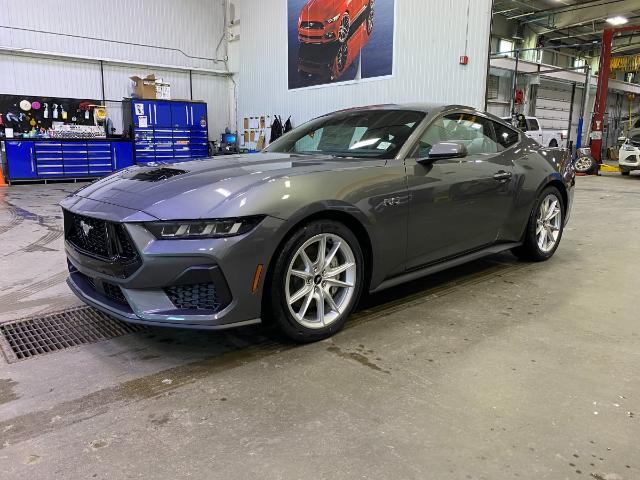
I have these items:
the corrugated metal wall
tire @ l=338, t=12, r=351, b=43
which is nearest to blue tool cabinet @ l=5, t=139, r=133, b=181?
the corrugated metal wall

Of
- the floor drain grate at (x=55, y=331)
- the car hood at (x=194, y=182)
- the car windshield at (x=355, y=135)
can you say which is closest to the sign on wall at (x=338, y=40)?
the car windshield at (x=355, y=135)

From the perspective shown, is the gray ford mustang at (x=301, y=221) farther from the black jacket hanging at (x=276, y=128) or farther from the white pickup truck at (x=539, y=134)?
the white pickup truck at (x=539, y=134)

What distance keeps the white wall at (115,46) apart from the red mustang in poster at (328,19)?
3.86m

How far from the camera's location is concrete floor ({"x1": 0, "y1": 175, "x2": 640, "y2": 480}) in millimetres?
1589

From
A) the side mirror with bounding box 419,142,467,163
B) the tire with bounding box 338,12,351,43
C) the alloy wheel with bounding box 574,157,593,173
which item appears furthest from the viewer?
the alloy wheel with bounding box 574,157,593,173

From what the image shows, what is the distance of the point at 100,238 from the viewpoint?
227 cm

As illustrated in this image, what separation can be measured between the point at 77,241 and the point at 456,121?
243 centimetres

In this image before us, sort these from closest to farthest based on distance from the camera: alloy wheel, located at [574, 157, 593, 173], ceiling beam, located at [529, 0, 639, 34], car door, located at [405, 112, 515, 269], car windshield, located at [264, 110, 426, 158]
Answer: car door, located at [405, 112, 515, 269], car windshield, located at [264, 110, 426, 158], alloy wheel, located at [574, 157, 593, 173], ceiling beam, located at [529, 0, 639, 34]

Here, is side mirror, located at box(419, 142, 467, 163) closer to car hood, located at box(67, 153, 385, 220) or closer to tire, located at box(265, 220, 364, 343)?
car hood, located at box(67, 153, 385, 220)

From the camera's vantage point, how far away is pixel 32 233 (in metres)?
5.32

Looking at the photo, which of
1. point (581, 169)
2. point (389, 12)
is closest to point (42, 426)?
point (389, 12)

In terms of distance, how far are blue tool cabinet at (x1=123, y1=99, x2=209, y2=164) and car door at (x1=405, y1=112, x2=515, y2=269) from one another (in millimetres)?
10082

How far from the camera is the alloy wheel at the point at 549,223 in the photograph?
3.96m

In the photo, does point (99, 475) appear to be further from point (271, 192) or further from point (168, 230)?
point (271, 192)
